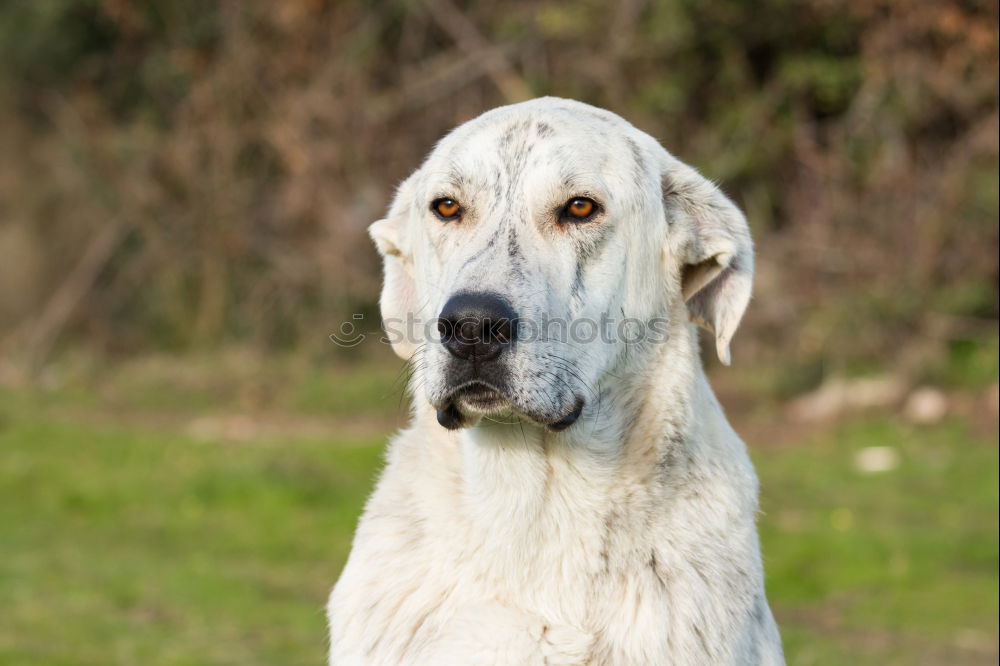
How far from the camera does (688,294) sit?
3.99m

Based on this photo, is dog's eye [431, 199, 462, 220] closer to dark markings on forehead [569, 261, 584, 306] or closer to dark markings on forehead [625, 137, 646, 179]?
dark markings on forehead [569, 261, 584, 306]

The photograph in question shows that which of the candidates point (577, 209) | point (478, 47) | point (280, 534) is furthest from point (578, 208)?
point (478, 47)

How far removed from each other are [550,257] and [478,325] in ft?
1.33

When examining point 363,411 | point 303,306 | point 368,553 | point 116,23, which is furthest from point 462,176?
point 116,23

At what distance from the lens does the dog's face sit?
135 inches

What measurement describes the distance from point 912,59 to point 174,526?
7.71 m

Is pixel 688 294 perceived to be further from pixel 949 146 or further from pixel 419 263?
pixel 949 146

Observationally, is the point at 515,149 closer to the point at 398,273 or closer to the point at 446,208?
the point at 446,208

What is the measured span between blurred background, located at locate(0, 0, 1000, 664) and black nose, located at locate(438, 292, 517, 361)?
11.4 feet

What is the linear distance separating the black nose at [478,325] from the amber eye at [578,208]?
49 cm

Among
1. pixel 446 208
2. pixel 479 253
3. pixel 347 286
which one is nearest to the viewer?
pixel 479 253

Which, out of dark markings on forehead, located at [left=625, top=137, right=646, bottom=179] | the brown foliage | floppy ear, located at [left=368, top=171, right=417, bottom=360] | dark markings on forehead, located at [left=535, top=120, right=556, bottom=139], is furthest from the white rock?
dark markings on forehead, located at [left=535, top=120, right=556, bottom=139]

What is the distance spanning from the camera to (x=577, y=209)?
3.75m

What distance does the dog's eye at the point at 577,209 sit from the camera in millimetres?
3756
